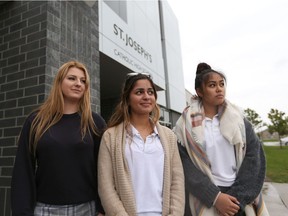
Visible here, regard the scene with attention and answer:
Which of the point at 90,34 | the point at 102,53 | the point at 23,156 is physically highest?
the point at 102,53

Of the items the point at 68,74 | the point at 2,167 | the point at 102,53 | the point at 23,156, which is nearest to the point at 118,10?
the point at 102,53

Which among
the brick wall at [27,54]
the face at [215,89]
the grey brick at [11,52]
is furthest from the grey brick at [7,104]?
the face at [215,89]

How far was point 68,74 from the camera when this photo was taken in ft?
6.44

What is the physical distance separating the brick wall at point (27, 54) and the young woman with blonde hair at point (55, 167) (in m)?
1.66

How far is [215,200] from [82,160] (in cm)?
101

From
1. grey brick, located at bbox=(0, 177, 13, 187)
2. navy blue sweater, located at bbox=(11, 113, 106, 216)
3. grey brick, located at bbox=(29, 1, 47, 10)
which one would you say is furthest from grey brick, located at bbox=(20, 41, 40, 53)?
navy blue sweater, located at bbox=(11, 113, 106, 216)

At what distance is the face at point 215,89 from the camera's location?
79.8 inches

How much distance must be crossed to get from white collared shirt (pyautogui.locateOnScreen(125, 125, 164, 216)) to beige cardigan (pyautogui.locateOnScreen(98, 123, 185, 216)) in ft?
0.12

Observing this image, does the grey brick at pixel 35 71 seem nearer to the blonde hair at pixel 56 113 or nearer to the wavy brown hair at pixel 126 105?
the blonde hair at pixel 56 113

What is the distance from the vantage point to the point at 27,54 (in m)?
3.60

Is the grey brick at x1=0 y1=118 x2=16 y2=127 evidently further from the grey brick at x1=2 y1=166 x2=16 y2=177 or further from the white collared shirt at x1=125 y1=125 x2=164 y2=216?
the white collared shirt at x1=125 y1=125 x2=164 y2=216

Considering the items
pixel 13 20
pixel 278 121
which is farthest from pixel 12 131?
pixel 278 121

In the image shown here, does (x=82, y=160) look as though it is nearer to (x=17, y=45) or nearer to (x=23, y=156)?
(x=23, y=156)

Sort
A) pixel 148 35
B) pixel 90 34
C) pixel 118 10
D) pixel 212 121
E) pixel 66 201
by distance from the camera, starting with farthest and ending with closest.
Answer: pixel 148 35
pixel 118 10
pixel 90 34
pixel 212 121
pixel 66 201
